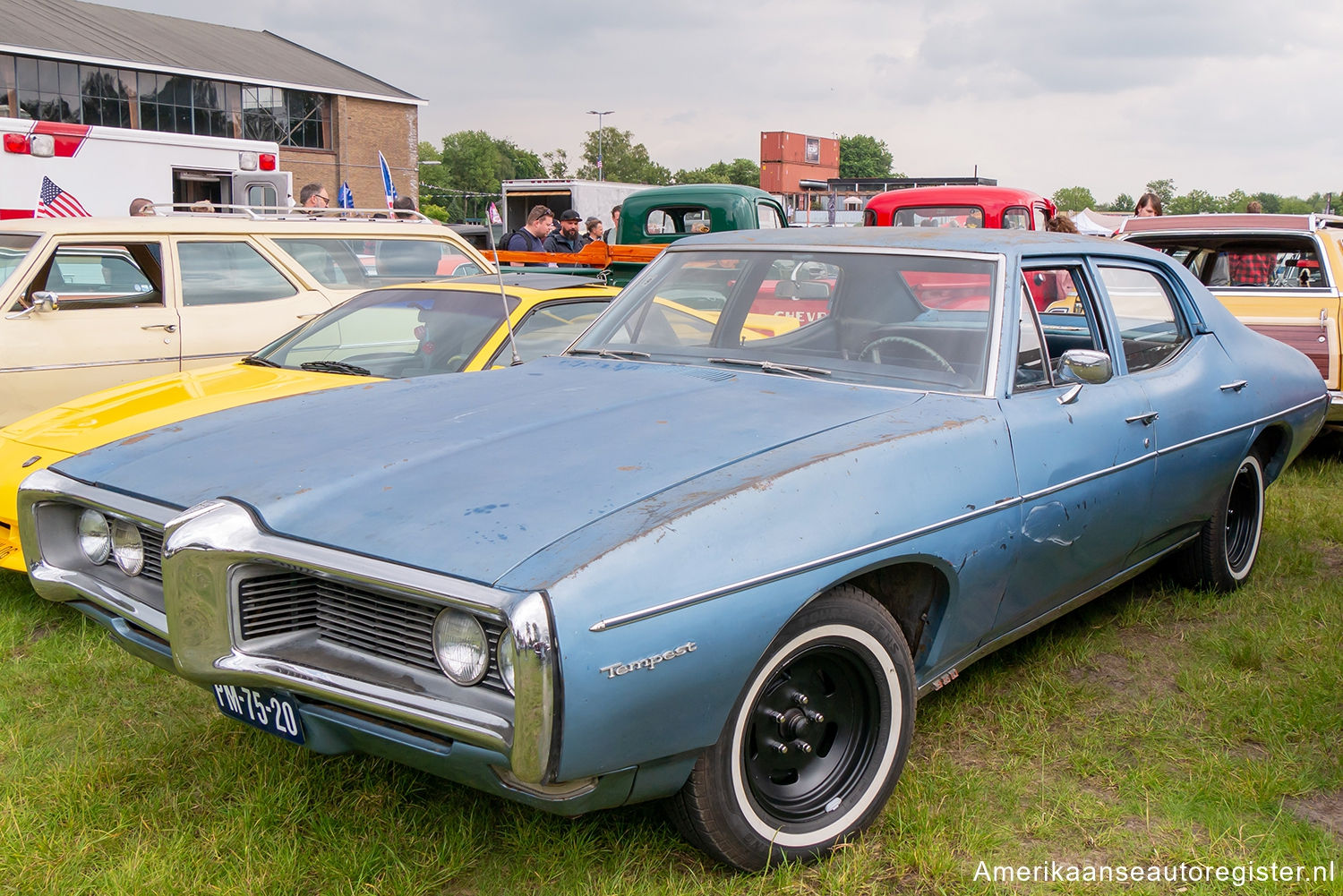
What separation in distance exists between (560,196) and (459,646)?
27258 mm

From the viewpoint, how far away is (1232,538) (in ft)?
15.4

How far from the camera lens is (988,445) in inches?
116

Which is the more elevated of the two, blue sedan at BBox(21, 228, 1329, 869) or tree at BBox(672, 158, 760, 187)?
tree at BBox(672, 158, 760, 187)

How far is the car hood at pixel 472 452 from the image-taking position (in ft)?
7.51

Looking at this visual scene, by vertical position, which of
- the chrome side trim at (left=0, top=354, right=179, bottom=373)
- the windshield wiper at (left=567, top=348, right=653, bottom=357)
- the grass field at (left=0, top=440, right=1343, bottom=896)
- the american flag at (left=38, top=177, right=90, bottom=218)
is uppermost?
the american flag at (left=38, top=177, right=90, bottom=218)

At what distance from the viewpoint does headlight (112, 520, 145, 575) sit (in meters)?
2.77

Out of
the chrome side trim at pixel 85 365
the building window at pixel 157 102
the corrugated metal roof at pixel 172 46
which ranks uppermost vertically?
the corrugated metal roof at pixel 172 46

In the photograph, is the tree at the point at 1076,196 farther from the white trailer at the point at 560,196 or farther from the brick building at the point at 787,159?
the white trailer at the point at 560,196

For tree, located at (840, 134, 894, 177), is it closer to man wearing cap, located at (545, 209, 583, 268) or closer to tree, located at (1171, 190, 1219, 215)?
tree, located at (1171, 190, 1219, 215)

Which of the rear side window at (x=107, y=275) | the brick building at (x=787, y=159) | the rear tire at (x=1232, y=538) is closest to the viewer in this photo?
the rear tire at (x=1232, y=538)

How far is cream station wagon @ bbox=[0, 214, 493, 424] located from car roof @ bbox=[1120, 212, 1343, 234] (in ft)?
15.9

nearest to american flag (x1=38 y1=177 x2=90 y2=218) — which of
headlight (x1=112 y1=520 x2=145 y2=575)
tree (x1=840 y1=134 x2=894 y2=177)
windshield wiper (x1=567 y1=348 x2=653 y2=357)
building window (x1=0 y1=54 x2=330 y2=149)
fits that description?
windshield wiper (x1=567 y1=348 x2=653 y2=357)

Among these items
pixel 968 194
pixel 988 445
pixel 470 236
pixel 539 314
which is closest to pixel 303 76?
pixel 470 236

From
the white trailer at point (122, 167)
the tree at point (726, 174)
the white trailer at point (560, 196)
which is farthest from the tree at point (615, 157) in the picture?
the white trailer at point (122, 167)
